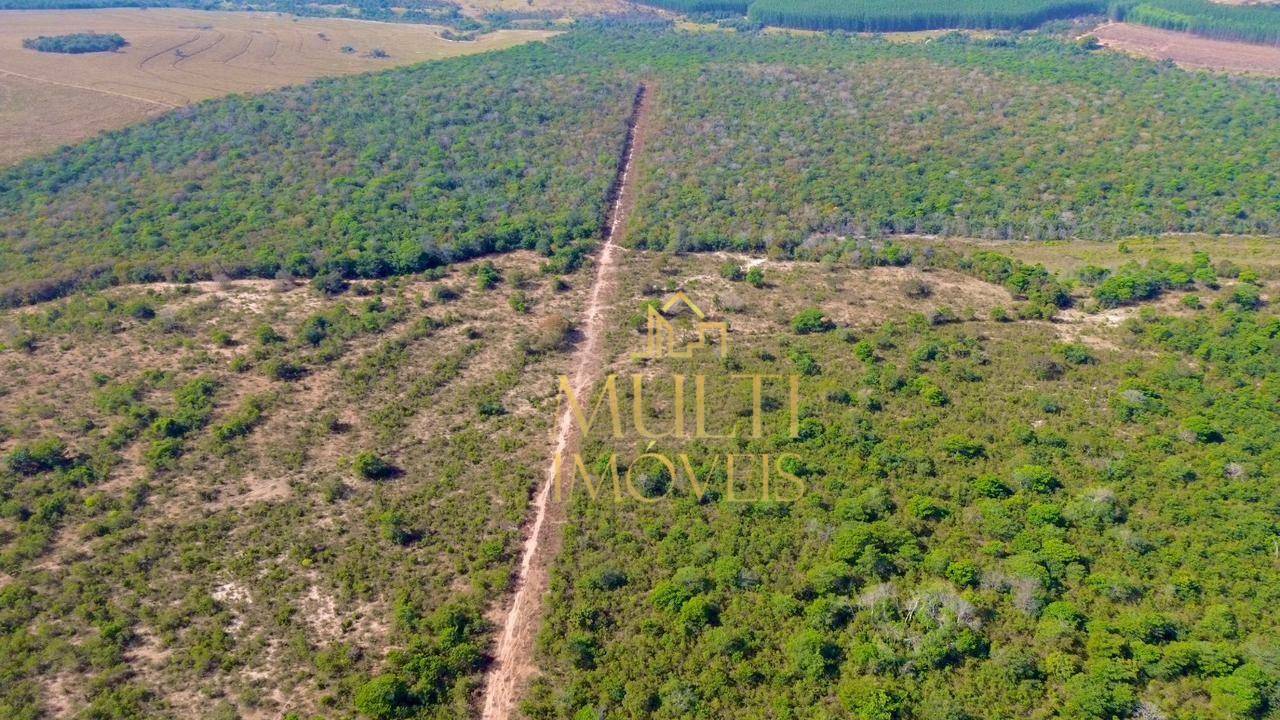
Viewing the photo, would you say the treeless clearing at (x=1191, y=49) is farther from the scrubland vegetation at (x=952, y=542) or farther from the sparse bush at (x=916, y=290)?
the sparse bush at (x=916, y=290)

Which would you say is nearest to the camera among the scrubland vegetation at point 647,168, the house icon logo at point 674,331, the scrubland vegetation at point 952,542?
the scrubland vegetation at point 952,542

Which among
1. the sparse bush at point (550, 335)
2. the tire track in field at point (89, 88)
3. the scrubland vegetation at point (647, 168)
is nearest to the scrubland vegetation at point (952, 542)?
the sparse bush at point (550, 335)

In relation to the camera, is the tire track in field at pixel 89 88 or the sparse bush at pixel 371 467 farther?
the tire track in field at pixel 89 88

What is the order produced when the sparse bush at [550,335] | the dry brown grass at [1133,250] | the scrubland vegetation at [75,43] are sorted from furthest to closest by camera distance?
the scrubland vegetation at [75,43] → the dry brown grass at [1133,250] → the sparse bush at [550,335]

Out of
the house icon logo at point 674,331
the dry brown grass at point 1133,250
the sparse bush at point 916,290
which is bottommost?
the house icon logo at point 674,331

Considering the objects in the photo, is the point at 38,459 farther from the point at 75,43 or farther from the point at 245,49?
the point at 75,43

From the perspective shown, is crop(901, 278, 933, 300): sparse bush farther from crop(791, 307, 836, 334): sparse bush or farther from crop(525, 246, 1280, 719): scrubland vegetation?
crop(791, 307, 836, 334): sparse bush

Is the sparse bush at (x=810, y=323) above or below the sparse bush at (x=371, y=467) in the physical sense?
above
